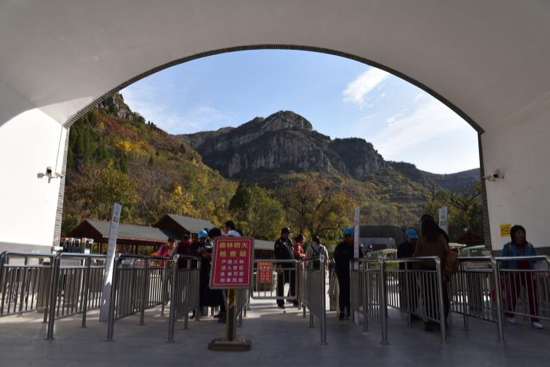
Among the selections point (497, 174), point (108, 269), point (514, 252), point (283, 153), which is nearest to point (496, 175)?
point (497, 174)

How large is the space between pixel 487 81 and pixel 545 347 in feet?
20.7

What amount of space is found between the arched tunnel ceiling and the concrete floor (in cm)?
505

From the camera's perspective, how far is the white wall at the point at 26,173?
808 centimetres

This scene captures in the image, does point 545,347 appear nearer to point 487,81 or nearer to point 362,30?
point 487,81

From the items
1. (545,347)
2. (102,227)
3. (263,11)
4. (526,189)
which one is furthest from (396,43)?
(102,227)

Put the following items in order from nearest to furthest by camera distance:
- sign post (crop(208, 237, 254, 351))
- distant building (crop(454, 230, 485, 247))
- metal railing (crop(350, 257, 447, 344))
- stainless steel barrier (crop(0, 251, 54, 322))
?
1. sign post (crop(208, 237, 254, 351))
2. stainless steel barrier (crop(0, 251, 54, 322))
3. metal railing (crop(350, 257, 447, 344))
4. distant building (crop(454, 230, 485, 247))

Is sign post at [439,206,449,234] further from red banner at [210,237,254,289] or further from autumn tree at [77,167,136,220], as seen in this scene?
autumn tree at [77,167,136,220]

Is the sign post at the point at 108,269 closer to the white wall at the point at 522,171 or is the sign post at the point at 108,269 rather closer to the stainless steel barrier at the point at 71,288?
the stainless steel barrier at the point at 71,288

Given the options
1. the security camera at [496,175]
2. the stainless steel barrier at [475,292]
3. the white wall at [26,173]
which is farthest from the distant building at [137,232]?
the stainless steel barrier at [475,292]

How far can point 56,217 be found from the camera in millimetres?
10000

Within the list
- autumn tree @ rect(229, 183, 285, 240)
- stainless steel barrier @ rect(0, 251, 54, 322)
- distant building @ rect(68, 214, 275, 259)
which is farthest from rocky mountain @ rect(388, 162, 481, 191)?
stainless steel barrier @ rect(0, 251, 54, 322)

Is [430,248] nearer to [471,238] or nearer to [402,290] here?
[402,290]

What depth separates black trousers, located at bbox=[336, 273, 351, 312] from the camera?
6551 mm

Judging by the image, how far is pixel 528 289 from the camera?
5.24m
